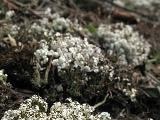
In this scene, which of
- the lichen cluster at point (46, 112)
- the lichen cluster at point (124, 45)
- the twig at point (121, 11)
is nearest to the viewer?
the lichen cluster at point (46, 112)

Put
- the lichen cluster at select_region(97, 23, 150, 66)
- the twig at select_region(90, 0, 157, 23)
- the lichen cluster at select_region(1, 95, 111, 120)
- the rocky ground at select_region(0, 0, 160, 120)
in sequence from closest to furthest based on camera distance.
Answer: the lichen cluster at select_region(1, 95, 111, 120)
the rocky ground at select_region(0, 0, 160, 120)
the lichen cluster at select_region(97, 23, 150, 66)
the twig at select_region(90, 0, 157, 23)

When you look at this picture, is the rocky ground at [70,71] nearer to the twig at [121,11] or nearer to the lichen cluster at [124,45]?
the lichen cluster at [124,45]

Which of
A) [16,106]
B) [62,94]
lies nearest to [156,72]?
[62,94]

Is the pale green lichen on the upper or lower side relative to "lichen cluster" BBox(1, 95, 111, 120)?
upper

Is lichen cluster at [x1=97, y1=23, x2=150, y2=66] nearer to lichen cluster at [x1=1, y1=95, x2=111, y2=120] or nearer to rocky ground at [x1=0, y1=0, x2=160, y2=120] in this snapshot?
rocky ground at [x1=0, y1=0, x2=160, y2=120]

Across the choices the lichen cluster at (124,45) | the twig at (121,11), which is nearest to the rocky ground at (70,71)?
the lichen cluster at (124,45)

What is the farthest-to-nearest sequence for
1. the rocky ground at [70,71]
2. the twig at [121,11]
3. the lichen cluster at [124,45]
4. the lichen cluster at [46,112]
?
1. the twig at [121,11]
2. the lichen cluster at [124,45]
3. the rocky ground at [70,71]
4. the lichen cluster at [46,112]

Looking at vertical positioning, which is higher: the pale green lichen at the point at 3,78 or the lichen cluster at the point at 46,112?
the pale green lichen at the point at 3,78

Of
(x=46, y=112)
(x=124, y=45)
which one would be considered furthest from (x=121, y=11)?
(x=46, y=112)

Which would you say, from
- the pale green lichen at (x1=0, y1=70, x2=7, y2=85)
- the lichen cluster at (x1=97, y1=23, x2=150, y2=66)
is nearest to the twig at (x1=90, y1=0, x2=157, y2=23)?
the lichen cluster at (x1=97, y1=23, x2=150, y2=66)

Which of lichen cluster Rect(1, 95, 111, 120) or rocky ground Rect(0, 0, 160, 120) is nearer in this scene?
lichen cluster Rect(1, 95, 111, 120)

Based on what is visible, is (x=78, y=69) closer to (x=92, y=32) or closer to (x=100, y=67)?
(x=100, y=67)
